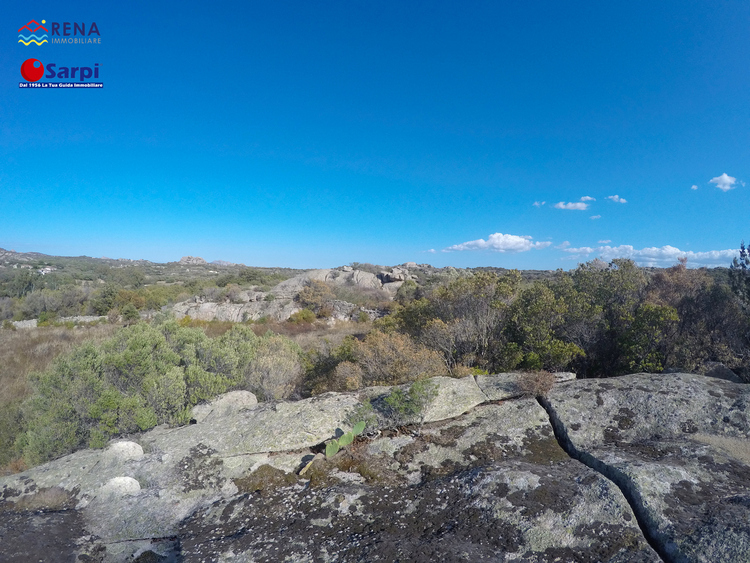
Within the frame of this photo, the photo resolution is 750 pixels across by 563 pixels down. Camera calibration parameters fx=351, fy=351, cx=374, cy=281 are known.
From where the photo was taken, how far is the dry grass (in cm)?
1292

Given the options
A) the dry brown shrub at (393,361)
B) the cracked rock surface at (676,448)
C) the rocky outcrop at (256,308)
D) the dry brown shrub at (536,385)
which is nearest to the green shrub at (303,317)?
the rocky outcrop at (256,308)

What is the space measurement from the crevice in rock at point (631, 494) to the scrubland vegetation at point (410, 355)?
131cm

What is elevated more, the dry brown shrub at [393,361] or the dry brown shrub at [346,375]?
the dry brown shrub at [393,361]

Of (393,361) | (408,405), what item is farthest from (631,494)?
(393,361)

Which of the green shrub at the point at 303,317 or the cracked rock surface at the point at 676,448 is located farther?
the green shrub at the point at 303,317

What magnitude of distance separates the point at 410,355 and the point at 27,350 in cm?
2054

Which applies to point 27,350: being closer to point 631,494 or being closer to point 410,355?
point 410,355

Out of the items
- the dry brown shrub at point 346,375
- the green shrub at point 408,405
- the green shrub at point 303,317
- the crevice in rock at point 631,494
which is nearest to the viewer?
the crevice in rock at point 631,494

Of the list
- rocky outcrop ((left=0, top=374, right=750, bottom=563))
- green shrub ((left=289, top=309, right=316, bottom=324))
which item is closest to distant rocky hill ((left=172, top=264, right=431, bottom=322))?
green shrub ((left=289, top=309, right=316, bottom=324))

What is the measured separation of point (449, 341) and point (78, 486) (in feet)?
29.5

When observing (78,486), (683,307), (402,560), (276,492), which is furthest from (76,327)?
(683,307)

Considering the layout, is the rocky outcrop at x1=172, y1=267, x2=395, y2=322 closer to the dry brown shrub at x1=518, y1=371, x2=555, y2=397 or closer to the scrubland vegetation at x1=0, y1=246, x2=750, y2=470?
the scrubland vegetation at x1=0, y1=246, x2=750, y2=470

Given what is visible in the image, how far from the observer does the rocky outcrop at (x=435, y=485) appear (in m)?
3.36

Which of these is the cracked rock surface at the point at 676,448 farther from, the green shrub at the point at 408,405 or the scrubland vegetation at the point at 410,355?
the green shrub at the point at 408,405
